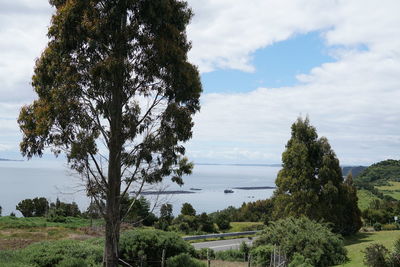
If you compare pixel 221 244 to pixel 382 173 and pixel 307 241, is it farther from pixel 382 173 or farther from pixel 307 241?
pixel 382 173

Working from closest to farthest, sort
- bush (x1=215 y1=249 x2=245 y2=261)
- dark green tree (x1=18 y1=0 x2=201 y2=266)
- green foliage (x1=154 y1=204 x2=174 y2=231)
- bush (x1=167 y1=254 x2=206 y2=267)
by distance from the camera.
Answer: dark green tree (x1=18 y1=0 x2=201 y2=266) → bush (x1=167 y1=254 x2=206 y2=267) → bush (x1=215 y1=249 x2=245 y2=261) → green foliage (x1=154 y1=204 x2=174 y2=231)

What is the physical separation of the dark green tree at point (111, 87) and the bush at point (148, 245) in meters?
5.65

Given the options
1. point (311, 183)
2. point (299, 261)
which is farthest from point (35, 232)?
point (311, 183)

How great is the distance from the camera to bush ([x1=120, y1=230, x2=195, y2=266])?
1669cm

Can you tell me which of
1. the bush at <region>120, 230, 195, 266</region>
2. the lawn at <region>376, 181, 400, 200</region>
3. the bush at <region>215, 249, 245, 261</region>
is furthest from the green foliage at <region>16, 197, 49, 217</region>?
the lawn at <region>376, 181, 400, 200</region>

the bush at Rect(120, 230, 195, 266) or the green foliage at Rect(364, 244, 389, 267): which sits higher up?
the bush at Rect(120, 230, 195, 266)

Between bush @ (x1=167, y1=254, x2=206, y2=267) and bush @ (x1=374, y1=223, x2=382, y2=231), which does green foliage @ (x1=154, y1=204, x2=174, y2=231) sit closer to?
bush @ (x1=167, y1=254, x2=206, y2=267)

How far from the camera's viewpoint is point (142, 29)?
11.3m

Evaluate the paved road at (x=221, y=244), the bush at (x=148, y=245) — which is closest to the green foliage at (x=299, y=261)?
the bush at (x=148, y=245)

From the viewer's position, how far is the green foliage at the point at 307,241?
22281 millimetres

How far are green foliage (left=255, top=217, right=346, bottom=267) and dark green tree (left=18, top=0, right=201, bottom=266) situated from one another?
13791mm

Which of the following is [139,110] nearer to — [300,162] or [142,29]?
[142,29]

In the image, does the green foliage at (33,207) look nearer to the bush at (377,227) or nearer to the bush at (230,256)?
the bush at (230,256)

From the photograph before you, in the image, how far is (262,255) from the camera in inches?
883
